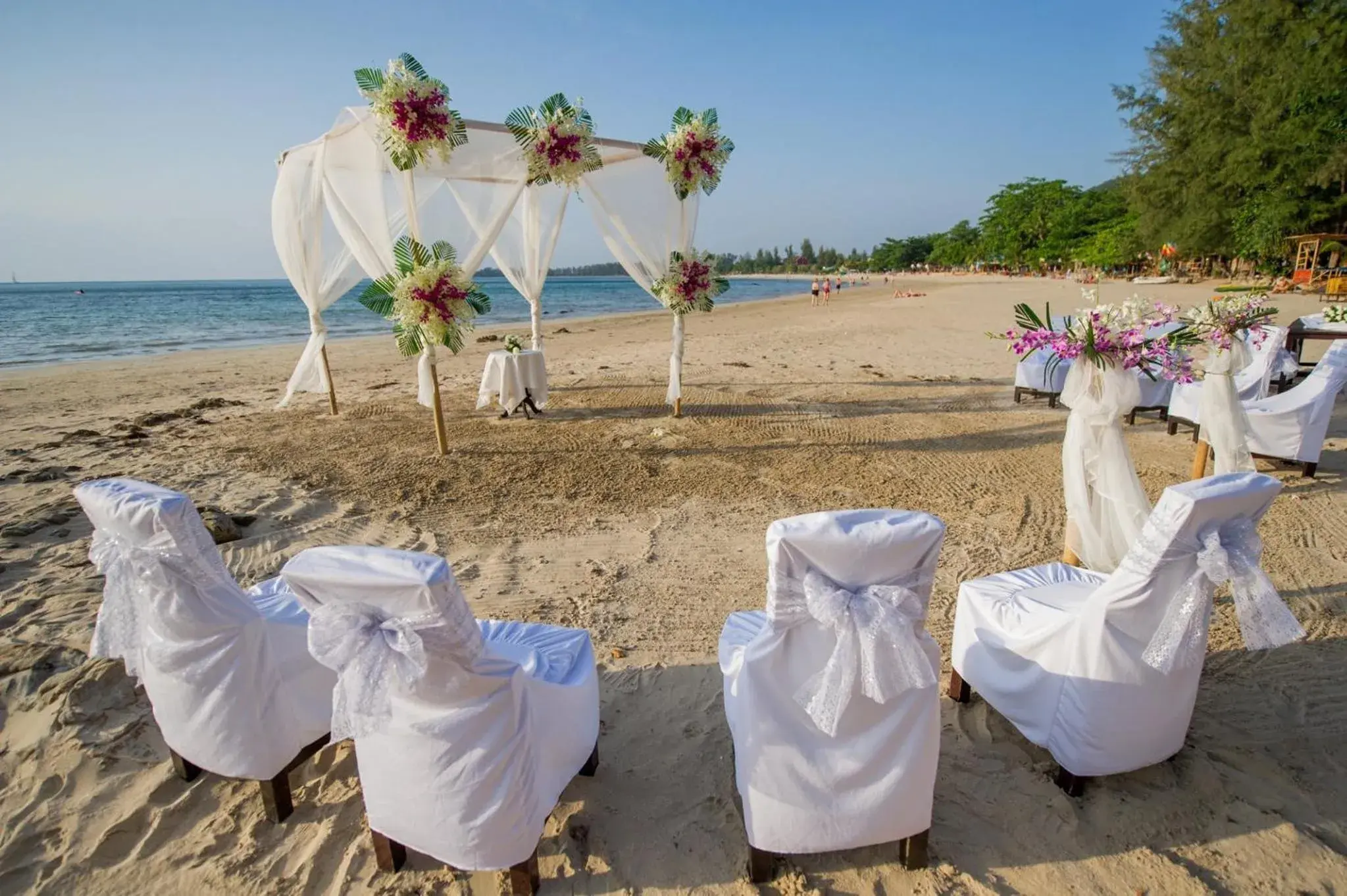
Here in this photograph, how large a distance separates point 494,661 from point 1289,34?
37.0 metres

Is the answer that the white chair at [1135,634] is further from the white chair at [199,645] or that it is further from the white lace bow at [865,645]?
the white chair at [199,645]

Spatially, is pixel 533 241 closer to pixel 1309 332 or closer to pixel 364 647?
pixel 364 647

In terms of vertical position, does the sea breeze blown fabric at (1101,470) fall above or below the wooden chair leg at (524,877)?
above

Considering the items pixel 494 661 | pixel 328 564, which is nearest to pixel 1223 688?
pixel 494 661

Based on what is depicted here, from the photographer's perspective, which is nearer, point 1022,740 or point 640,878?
point 640,878

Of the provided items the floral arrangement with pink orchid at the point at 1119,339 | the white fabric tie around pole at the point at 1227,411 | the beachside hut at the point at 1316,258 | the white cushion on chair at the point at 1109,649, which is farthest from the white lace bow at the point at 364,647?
the beachside hut at the point at 1316,258

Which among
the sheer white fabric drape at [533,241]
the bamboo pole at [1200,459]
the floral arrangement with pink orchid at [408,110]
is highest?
the floral arrangement with pink orchid at [408,110]

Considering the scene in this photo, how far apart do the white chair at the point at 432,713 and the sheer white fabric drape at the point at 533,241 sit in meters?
6.53

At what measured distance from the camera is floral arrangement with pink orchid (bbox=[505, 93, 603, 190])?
244 inches

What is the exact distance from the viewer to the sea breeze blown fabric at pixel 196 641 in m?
2.01

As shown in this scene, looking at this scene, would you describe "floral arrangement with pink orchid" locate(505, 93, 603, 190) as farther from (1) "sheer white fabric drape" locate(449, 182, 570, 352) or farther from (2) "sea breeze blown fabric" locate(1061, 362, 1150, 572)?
(2) "sea breeze blown fabric" locate(1061, 362, 1150, 572)

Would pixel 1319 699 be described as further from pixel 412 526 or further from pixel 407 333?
pixel 407 333

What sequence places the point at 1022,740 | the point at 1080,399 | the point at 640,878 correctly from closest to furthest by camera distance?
1. the point at 640,878
2. the point at 1022,740
3. the point at 1080,399

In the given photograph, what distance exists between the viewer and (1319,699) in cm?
285
